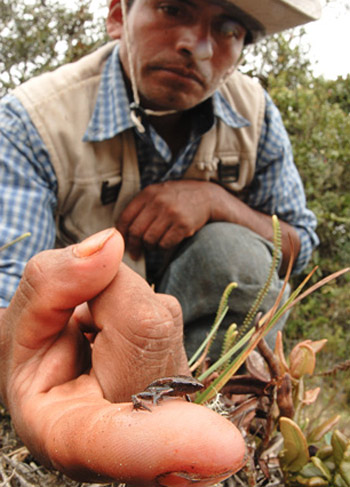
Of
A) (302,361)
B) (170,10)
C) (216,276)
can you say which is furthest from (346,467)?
(170,10)

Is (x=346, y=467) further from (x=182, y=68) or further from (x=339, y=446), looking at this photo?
(x=182, y=68)

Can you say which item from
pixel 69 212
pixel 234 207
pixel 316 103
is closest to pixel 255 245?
pixel 234 207

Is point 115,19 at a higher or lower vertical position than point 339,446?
higher

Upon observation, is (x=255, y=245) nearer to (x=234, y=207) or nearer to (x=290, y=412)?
(x=234, y=207)

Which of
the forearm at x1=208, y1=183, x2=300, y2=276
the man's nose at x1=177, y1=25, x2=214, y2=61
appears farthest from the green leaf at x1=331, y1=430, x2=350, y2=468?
the man's nose at x1=177, y1=25, x2=214, y2=61

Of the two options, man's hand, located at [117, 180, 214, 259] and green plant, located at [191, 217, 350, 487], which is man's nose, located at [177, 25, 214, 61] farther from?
green plant, located at [191, 217, 350, 487]

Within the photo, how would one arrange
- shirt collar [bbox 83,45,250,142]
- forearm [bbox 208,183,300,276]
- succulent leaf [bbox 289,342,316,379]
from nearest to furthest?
succulent leaf [bbox 289,342,316,379], shirt collar [bbox 83,45,250,142], forearm [bbox 208,183,300,276]

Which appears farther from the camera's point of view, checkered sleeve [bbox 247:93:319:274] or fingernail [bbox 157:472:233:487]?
checkered sleeve [bbox 247:93:319:274]
